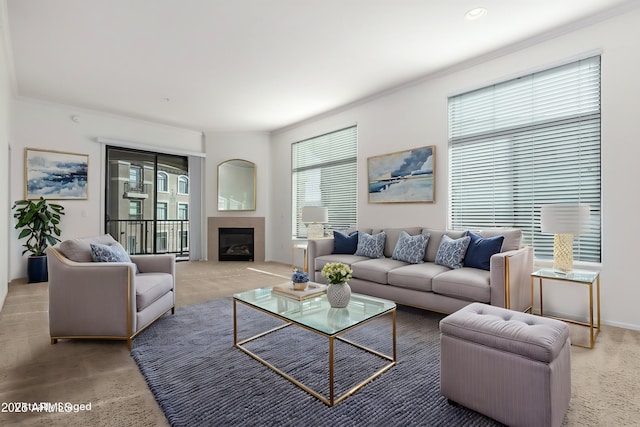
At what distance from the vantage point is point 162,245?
7141 mm

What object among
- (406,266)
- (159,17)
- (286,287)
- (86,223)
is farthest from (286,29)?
(86,223)

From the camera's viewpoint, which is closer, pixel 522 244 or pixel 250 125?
pixel 522 244

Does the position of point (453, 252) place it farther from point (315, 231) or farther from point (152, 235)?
point (152, 235)

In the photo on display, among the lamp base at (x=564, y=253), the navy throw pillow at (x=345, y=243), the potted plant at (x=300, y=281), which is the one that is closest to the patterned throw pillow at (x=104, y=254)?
the potted plant at (x=300, y=281)

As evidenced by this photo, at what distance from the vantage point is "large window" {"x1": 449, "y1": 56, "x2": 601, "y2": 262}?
3.12 metres

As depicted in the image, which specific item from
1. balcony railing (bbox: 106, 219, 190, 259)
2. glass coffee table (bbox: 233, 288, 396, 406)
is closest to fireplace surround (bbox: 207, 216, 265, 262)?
balcony railing (bbox: 106, 219, 190, 259)

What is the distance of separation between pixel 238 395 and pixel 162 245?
241 inches

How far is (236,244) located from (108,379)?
5.13 meters

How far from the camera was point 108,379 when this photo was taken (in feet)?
6.58

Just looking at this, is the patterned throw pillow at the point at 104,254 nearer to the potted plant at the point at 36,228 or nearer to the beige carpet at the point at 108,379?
the beige carpet at the point at 108,379

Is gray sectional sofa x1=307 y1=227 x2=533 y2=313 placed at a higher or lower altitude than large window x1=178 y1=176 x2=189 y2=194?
lower

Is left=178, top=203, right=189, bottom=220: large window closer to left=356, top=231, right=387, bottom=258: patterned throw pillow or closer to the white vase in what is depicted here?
left=356, top=231, right=387, bottom=258: patterned throw pillow

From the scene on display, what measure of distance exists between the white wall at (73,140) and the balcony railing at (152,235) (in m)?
0.48

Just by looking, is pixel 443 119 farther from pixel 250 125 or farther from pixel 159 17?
pixel 250 125
